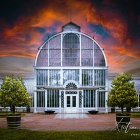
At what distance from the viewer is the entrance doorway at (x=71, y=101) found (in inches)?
1230

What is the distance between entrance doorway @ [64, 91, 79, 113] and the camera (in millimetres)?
31234

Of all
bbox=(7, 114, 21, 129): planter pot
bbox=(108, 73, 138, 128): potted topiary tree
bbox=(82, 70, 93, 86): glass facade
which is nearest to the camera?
bbox=(7, 114, 21, 129): planter pot

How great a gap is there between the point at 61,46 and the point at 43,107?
10.6 meters

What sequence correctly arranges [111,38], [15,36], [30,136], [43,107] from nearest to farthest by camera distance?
[30,136] → [15,36] → [111,38] → [43,107]

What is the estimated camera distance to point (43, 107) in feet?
103

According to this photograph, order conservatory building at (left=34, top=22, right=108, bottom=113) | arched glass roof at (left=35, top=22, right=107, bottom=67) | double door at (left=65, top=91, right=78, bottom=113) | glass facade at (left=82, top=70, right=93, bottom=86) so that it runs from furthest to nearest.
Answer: arched glass roof at (left=35, top=22, right=107, bottom=67)
glass facade at (left=82, top=70, right=93, bottom=86)
conservatory building at (left=34, top=22, right=108, bottom=113)
double door at (left=65, top=91, right=78, bottom=113)

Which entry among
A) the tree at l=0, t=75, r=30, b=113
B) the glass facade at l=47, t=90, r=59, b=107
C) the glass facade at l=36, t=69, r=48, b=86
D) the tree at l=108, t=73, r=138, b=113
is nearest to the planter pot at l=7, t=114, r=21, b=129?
the tree at l=0, t=75, r=30, b=113

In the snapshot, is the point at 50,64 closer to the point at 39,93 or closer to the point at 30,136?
the point at 39,93

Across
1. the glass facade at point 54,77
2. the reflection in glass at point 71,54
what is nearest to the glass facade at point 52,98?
the glass facade at point 54,77

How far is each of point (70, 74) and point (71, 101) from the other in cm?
450

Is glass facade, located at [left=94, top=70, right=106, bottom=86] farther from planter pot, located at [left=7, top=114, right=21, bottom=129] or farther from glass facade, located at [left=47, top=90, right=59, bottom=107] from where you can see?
planter pot, located at [left=7, top=114, right=21, bottom=129]

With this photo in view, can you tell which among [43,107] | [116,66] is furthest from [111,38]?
[43,107]

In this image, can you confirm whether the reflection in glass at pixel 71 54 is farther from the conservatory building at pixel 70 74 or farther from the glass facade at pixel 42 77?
the glass facade at pixel 42 77

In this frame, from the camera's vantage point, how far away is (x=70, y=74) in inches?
1267
